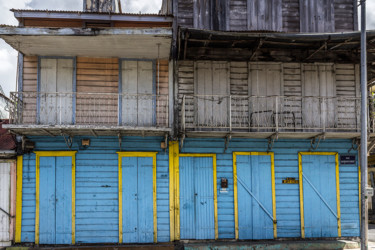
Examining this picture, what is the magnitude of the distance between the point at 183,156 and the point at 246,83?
10.7 feet

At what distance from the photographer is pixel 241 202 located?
426 inches

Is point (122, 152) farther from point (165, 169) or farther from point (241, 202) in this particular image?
point (241, 202)

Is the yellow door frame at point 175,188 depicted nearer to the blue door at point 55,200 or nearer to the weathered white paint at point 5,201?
the blue door at point 55,200

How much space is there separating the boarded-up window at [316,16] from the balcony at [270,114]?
244 centimetres

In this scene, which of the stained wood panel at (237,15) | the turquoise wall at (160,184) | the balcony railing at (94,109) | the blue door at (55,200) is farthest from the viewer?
the stained wood panel at (237,15)

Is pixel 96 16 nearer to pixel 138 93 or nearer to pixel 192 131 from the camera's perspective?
pixel 138 93

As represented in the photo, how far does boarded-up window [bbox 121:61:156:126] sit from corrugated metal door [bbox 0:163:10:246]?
13.0 ft

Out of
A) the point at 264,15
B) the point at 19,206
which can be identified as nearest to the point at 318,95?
the point at 264,15

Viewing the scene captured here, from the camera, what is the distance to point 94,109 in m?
10.7

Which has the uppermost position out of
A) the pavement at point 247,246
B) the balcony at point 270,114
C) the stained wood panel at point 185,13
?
the stained wood panel at point 185,13

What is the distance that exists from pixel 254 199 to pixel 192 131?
3.14m

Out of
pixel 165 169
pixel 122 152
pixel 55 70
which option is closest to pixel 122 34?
pixel 55 70

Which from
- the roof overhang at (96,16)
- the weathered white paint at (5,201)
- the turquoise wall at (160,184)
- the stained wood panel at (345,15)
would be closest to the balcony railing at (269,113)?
the turquoise wall at (160,184)

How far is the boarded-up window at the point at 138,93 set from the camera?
10773 mm
